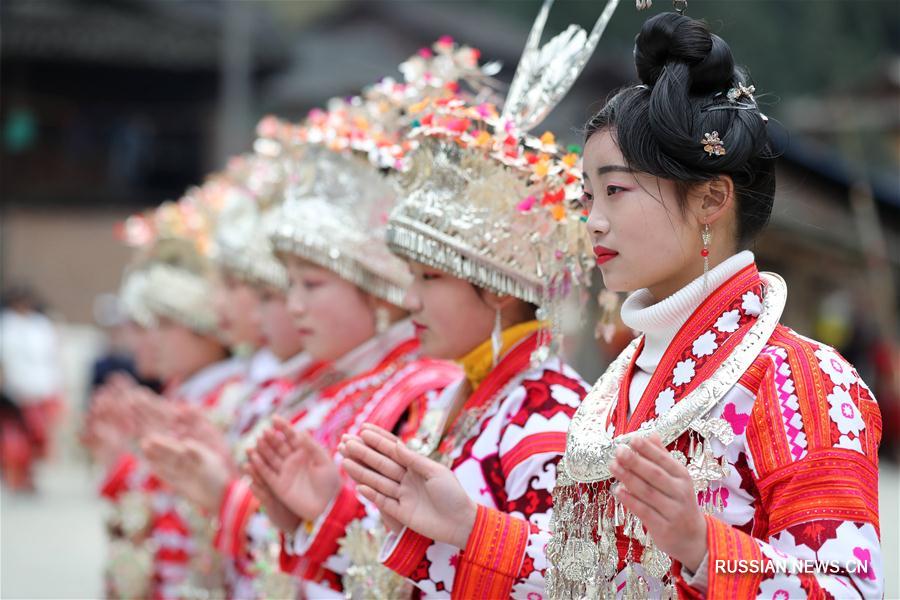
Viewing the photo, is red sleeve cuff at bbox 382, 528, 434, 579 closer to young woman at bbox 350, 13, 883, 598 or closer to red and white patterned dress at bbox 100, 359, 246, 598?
young woman at bbox 350, 13, 883, 598

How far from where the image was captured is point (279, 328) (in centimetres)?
498

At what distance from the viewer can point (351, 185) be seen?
4.41 m

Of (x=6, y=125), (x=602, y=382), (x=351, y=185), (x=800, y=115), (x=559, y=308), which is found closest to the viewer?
(x=602, y=382)

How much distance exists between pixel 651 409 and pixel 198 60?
18.5 meters

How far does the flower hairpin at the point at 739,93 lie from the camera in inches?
94.4

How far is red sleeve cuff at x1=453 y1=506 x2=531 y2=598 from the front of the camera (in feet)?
9.11

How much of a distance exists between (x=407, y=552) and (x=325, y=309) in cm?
149

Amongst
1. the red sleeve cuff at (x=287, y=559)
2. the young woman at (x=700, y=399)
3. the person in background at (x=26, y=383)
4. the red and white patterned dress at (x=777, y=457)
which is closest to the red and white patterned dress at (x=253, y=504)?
the red sleeve cuff at (x=287, y=559)

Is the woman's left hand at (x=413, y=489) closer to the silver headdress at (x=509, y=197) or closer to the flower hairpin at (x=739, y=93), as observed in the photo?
the silver headdress at (x=509, y=197)

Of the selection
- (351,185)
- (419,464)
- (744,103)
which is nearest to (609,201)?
(744,103)

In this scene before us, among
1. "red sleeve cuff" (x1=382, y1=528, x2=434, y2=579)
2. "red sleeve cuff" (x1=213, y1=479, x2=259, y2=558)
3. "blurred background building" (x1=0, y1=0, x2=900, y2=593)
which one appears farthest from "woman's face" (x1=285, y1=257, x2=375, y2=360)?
"blurred background building" (x1=0, y1=0, x2=900, y2=593)

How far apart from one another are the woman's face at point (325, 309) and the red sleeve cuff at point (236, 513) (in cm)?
54

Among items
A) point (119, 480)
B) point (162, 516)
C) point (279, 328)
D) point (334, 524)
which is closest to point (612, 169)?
point (334, 524)

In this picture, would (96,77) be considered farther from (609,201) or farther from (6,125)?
(609,201)
